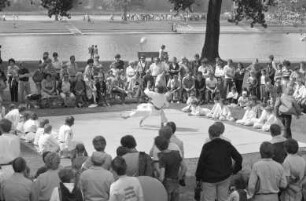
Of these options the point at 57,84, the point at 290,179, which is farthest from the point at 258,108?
the point at 290,179

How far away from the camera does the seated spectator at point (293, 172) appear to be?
9.55m

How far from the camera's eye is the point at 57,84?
22.7 m

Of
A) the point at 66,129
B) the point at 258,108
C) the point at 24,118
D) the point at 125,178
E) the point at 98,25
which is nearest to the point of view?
the point at 125,178

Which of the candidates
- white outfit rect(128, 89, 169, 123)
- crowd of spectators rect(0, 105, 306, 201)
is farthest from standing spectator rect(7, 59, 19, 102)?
crowd of spectators rect(0, 105, 306, 201)

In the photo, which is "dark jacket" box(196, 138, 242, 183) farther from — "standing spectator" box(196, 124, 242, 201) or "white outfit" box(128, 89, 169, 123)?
"white outfit" box(128, 89, 169, 123)

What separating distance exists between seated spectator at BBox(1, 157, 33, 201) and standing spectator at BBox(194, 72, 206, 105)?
→ 15.0m

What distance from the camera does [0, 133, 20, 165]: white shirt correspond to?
34.6 feet

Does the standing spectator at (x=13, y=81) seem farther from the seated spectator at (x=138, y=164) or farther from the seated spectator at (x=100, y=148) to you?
the seated spectator at (x=138, y=164)

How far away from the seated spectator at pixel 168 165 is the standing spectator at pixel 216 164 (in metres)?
0.36

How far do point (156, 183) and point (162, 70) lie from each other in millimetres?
16411

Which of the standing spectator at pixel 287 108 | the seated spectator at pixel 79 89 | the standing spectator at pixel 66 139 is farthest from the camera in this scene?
the seated spectator at pixel 79 89

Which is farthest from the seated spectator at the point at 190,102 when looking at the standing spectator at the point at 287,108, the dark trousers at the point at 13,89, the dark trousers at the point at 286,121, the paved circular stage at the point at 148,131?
the dark trousers at the point at 13,89

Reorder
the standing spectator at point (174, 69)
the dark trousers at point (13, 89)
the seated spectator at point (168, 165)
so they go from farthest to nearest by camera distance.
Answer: the standing spectator at point (174, 69)
the dark trousers at point (13, 89)
the seated spectator at point (168, 165)

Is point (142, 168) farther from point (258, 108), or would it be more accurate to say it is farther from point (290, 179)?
point (258, 108)
